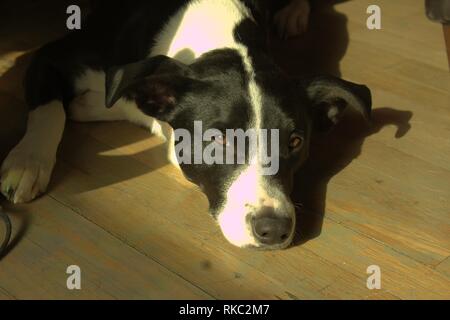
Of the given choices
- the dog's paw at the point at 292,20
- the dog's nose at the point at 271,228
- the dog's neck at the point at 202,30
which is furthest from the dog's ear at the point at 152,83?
the dog's paw at the point at 292,20

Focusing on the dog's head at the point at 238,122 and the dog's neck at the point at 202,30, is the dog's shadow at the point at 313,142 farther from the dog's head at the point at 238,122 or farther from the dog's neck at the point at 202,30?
the dog's neck at the point at 202,30

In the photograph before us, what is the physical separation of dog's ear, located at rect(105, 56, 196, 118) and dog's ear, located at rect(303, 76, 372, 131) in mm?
336

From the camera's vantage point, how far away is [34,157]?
171 centimetres

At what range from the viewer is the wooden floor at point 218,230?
4.70 ft

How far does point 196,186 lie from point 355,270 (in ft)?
1.61

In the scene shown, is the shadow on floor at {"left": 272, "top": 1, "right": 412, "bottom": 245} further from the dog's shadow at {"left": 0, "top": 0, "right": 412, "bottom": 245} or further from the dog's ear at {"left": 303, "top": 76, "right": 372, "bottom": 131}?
the dog's ear at {"left": 303, "top": 76, "right": 372, "bottom": 131}

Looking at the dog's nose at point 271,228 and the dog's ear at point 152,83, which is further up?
the dog's ear at point 152,83

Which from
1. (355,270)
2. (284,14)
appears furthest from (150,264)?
(284,14)

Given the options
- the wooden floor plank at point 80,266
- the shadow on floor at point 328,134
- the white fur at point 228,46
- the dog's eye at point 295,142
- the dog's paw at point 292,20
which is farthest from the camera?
the dog's paw at point 292,20

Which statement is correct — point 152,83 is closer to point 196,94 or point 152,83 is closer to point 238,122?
point 196,94

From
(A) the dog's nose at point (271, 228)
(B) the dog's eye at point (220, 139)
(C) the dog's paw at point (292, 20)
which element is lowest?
(C) the dog's paw at point (292, 20)

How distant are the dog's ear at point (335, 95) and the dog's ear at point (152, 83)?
34cm

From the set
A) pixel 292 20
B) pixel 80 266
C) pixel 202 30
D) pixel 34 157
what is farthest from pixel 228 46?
pixel 292 20
